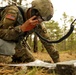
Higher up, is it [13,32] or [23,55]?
[13,32]

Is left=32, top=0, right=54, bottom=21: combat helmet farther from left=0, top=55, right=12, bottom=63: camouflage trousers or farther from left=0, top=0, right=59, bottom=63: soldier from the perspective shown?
left=0, top=55, right=12, bottom=63: camouflage trousers

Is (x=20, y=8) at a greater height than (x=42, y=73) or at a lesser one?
greater

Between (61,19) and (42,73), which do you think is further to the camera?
(61,19)

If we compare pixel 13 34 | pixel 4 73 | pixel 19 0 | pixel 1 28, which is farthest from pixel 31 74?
pixel 19 0

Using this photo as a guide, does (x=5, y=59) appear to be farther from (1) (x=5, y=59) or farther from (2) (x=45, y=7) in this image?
(2) (x=45, y=7)

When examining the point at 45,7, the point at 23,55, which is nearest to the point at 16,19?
the point at 45,7

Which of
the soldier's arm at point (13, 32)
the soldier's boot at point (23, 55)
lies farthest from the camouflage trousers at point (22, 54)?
the soldier's arm at point (13, 32)

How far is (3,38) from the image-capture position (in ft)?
12.9

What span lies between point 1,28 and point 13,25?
0.64 ft

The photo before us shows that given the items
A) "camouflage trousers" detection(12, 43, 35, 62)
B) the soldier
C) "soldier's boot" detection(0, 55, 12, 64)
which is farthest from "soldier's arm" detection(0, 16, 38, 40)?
"camouflage trousers" detection(12, 43, 35, 62)

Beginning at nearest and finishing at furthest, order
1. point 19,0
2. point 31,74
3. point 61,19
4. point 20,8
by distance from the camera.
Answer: point 31,74 → point 20,8 → point 19,0 → point 61,19

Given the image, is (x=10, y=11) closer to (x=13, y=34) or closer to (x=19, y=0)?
(x=13, y=34)

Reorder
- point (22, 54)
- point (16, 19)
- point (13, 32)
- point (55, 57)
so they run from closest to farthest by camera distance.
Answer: point (13, 32) < point (16, 19) < point (55, 57) < point (22, 54)

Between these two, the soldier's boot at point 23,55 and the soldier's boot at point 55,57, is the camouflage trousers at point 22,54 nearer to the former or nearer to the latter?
the soldier's boot at point 23,55
